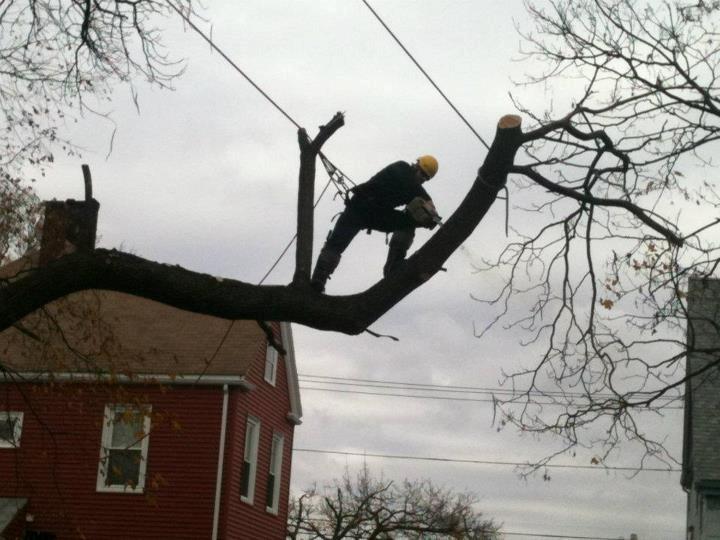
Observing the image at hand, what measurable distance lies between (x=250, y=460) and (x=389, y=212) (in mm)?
14938

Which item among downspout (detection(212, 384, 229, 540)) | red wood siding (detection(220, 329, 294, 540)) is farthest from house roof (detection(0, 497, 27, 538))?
red wood siding (detection(220, 329, 294, 540))

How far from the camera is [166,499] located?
20.8 metres

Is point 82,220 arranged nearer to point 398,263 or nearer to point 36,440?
point 398,263

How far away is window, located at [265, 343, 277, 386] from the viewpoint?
2373cm

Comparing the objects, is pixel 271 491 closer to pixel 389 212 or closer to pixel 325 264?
pixel 389 212

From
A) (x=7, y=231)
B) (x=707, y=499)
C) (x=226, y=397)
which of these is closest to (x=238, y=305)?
(x=7, y=231)

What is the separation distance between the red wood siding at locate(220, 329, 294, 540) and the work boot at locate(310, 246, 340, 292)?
13.3m

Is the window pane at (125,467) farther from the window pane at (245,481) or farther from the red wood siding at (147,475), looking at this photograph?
the window pane at (245,481)

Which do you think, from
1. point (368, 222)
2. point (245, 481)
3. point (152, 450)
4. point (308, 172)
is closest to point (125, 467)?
point (152, 450)

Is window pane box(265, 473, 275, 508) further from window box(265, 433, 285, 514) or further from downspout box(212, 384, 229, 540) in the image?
downspout box(212, 384, 229, 540)

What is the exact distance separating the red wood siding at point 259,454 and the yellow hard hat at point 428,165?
13187mm

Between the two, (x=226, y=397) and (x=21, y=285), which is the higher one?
(x=226, y=397)

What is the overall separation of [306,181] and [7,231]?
913cm

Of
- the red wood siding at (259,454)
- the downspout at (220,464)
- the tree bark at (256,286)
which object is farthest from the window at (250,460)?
the tree bark at (256,286)
